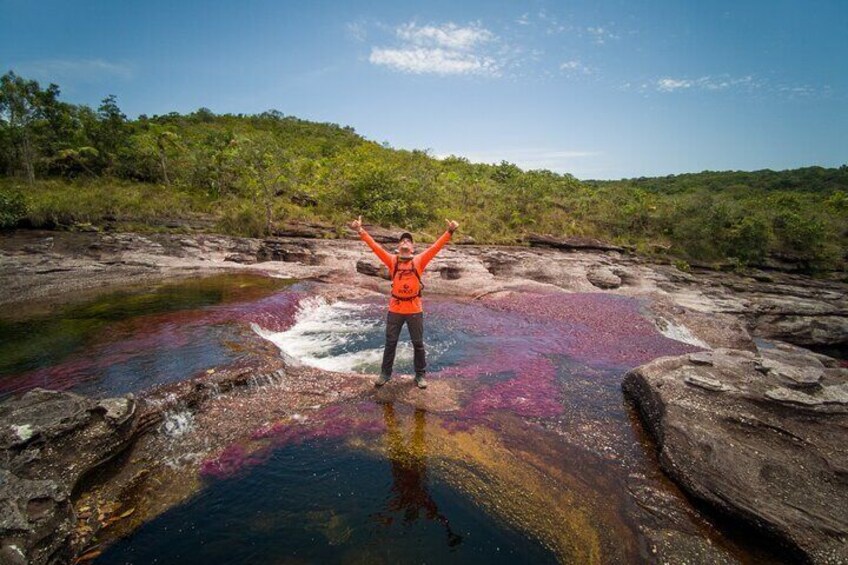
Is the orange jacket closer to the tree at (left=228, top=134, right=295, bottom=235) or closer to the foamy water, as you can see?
the foamy water

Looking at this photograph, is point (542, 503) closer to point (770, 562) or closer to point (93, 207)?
point (770, 562)

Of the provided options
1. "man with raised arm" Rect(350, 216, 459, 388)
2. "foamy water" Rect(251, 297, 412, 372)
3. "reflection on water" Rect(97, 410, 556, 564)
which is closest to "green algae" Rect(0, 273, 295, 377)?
"foamy water" Rect(251, 297, 412, 372)

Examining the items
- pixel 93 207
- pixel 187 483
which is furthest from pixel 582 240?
pixel 93 207

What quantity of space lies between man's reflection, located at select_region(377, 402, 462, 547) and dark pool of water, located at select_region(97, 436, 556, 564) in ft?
0.04

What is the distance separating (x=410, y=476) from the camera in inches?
202

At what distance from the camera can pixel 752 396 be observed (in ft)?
19.6

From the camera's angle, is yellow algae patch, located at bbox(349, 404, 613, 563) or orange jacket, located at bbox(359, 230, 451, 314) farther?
orange jacket, located at bbox(359, 230, 451, 314)

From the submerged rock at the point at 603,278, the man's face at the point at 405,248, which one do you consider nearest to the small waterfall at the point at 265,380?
the man's face at the point at 405,248

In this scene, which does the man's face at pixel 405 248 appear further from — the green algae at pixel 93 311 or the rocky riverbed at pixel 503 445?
the green algae at pixel 93 311

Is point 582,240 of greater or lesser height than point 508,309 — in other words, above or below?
above

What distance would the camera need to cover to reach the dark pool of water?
3947mm

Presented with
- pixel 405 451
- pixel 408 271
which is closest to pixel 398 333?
pixel 408 271

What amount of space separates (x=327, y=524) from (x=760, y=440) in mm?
5677

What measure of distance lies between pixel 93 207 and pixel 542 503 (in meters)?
28.0
